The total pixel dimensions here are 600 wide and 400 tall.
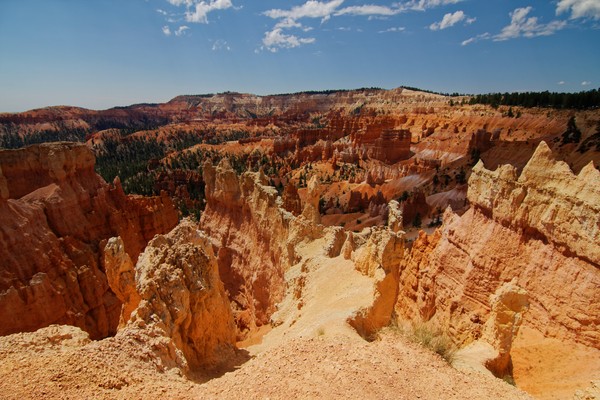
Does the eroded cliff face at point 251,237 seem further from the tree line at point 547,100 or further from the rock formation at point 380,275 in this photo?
the tree line at point 547,100

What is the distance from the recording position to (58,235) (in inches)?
886

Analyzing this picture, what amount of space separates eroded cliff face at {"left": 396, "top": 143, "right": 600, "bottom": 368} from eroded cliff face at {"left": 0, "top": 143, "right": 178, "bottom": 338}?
18.2 meters

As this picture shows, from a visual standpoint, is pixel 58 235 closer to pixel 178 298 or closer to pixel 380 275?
pixel 178 298

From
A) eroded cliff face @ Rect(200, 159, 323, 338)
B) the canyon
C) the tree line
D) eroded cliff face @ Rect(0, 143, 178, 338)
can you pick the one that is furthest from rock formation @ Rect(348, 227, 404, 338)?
the tree line

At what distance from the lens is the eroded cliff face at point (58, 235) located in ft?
61.0

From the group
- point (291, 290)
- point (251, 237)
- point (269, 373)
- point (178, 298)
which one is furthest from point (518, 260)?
point (251, 237)

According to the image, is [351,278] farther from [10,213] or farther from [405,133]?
[405,133]

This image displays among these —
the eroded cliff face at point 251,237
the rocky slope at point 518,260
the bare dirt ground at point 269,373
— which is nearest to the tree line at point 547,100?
the rocky slope at point 518,260

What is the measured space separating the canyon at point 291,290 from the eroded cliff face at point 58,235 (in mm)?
97

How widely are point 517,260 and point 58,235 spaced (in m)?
25.6

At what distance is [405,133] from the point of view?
71750mm

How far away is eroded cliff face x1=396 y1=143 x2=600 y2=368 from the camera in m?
11.7

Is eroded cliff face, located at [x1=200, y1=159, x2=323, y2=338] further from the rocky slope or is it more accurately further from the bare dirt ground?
the bare dirt ground

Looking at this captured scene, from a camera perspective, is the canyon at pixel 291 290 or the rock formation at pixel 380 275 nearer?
the canyon at pixel 291 290
